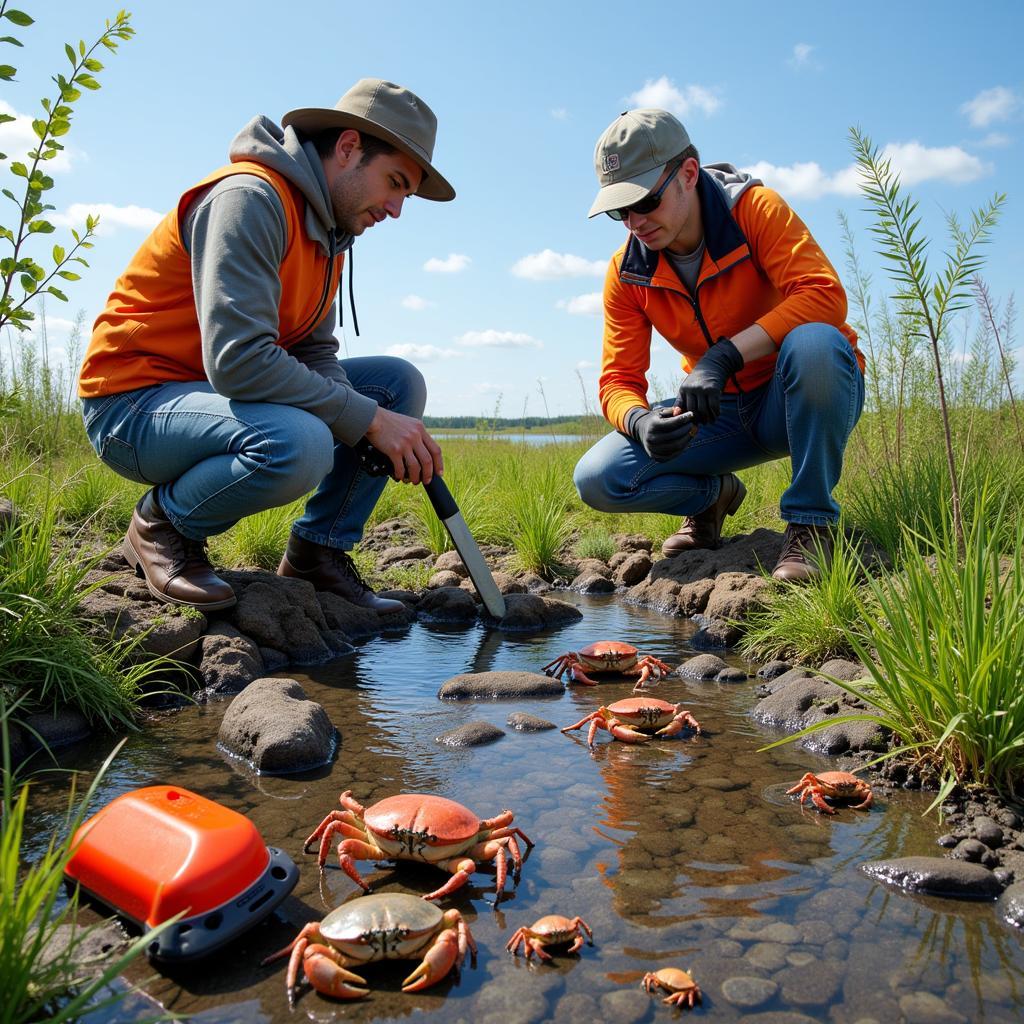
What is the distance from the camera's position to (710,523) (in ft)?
17.7

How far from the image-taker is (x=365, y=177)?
12.0 feet

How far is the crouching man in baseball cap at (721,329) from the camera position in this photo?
423cm

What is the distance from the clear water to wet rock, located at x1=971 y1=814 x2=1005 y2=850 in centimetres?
12

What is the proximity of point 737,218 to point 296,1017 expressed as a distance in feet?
13.3

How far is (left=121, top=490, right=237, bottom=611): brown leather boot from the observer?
12.2ft

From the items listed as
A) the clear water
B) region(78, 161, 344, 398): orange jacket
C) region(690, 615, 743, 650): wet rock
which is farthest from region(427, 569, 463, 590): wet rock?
region(78, 161, 344, 398): orange jacket

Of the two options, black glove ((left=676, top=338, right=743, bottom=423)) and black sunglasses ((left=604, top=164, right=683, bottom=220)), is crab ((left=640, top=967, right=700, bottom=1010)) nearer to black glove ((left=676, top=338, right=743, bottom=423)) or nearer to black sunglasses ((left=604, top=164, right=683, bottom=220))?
black glove ((left=676, top=338, right=743, bottom=423))

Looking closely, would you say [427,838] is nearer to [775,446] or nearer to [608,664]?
[608,664]

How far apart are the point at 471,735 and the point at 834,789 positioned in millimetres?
1145

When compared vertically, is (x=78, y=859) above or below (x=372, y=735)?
above

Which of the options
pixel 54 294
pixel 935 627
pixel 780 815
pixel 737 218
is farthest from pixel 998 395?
pixel 54 294

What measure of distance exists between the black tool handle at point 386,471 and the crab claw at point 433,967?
2525 mm

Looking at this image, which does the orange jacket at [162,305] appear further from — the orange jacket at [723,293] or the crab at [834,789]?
the crab at [834,789]

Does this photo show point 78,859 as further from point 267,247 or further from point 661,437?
point 661,437
